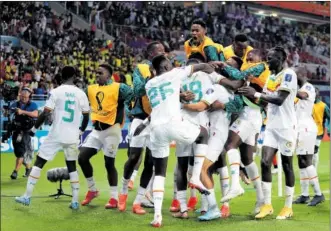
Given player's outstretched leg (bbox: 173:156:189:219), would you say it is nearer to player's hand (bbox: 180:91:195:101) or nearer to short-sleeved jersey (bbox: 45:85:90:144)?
player's hand (bbox: 180:91:195:101)

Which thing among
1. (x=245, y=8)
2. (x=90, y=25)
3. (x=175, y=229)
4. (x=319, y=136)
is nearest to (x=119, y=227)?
(x=175, y=229)

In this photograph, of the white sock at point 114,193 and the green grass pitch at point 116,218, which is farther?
the white sock at point 114,193

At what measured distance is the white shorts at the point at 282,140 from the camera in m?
7.45

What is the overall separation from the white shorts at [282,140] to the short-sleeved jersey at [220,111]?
0.61 metres

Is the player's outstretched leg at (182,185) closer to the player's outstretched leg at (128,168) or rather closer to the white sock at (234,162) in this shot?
the white sock at (234,162)

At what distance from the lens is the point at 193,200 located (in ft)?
26.8

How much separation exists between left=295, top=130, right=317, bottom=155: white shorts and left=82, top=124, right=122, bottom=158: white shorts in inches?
114

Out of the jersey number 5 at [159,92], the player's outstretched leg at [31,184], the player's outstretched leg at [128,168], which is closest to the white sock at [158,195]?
the jersey number 5 at [159,92]

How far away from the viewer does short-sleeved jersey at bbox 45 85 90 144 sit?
27.4ft

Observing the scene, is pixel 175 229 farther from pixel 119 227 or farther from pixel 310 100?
pixel 310 100

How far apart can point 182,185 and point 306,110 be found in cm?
320

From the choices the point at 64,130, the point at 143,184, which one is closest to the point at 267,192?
the point at 143,184

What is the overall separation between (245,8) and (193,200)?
29126mm

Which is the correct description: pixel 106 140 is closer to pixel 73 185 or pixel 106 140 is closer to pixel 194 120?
pixel 73 185
